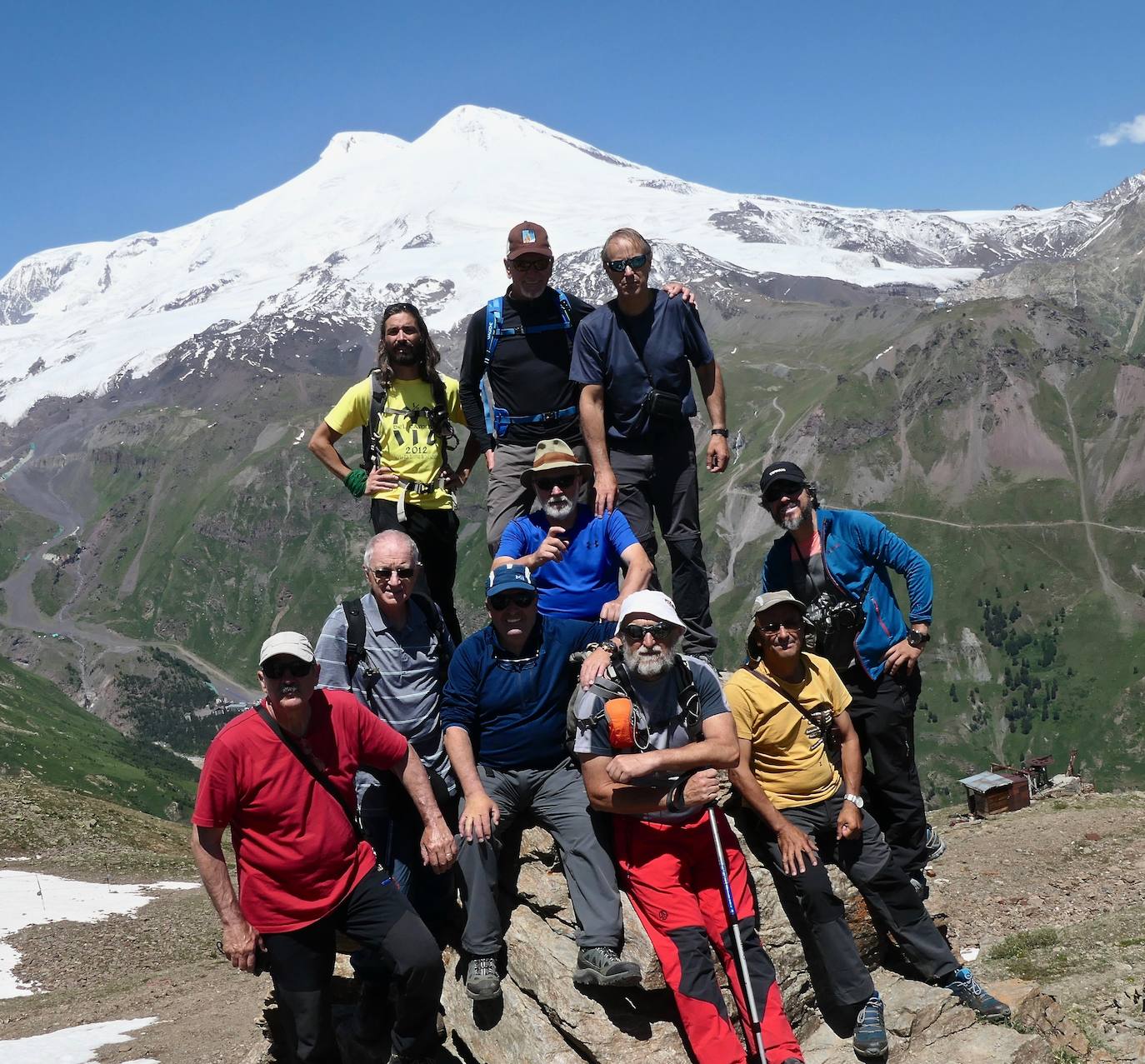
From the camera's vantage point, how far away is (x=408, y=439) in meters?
13.6

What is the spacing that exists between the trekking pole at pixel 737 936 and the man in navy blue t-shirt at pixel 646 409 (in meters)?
3.54

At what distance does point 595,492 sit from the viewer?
500 inches

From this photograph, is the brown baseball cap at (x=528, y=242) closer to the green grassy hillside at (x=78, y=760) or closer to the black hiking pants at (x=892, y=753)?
the black hiking pants at (x=892, y=753)

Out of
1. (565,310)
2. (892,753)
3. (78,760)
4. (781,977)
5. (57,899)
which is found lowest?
(78,760)

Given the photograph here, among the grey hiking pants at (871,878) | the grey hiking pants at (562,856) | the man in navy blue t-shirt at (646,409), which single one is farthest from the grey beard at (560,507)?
the grey hiking pants at (871,878)

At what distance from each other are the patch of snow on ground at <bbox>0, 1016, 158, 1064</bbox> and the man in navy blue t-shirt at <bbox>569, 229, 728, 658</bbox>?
481 inches

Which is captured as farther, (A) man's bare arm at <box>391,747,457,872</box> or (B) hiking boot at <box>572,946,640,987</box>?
(A) man's bare arm at <box>391,747,457,872</box>

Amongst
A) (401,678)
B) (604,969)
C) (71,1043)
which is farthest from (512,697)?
(71,1043)

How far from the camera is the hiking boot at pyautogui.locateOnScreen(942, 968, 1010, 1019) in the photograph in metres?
10.9

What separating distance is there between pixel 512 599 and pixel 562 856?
2.77 m

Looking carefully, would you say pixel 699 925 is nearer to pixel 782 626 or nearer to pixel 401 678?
pixel 782 626

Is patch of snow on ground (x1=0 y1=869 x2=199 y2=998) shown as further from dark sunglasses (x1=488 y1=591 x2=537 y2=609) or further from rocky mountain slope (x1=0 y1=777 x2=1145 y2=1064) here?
dark sunglasses (x1=488 y1=591 x2=537 y2=609)

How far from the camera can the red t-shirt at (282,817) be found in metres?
9.01

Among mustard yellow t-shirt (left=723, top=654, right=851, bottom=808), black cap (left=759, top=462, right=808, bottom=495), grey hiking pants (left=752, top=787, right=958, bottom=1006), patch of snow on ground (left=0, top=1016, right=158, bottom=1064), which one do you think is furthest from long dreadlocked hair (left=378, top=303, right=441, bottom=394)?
patch of snow on ground (left=0, top=1016, right=158, bottom=1064)
